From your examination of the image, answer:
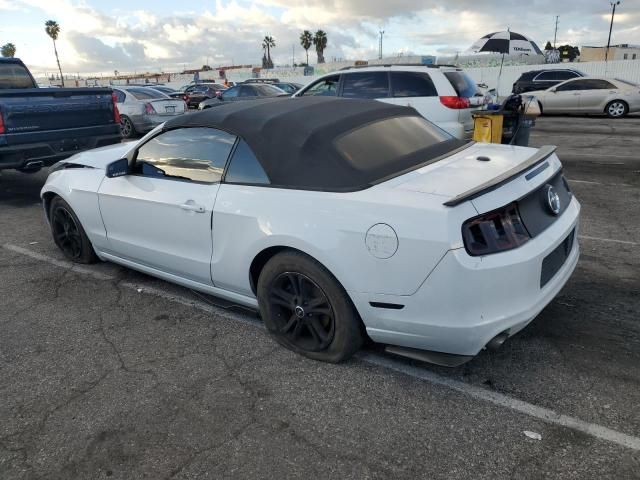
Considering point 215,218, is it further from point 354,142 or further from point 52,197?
point 52,197

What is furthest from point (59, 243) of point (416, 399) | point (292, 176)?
point (416, 399)

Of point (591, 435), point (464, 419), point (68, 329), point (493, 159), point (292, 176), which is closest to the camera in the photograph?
point (591, 435)

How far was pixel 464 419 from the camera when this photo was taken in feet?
8.50

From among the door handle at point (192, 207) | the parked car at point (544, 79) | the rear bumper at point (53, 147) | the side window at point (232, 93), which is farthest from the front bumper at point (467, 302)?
the parked car at point (544, 79)

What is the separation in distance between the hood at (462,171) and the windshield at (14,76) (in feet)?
30.6

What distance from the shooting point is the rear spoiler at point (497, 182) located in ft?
8.11

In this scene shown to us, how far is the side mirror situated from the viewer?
3888 millimetres

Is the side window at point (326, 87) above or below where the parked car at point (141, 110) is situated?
above

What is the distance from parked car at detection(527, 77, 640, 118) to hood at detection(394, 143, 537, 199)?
1632cm

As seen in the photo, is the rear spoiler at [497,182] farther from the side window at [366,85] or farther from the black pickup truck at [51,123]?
the black pickup truck at [51,123]

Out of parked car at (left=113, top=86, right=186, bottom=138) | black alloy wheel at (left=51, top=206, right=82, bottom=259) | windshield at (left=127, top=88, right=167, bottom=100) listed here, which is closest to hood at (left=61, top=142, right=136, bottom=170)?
black alloy wheel at (left=51, top=206, right=82, bottom=259)

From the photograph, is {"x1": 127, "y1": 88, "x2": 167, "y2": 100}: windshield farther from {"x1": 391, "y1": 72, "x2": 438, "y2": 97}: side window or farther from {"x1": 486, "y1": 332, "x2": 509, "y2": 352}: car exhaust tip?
{"x1": 486, "y1": 332, "x2": 509, "y2": 352}: car exhaust tip

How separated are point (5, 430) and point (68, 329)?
1.15 metres

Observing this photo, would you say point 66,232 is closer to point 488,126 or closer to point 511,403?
point 511,403
